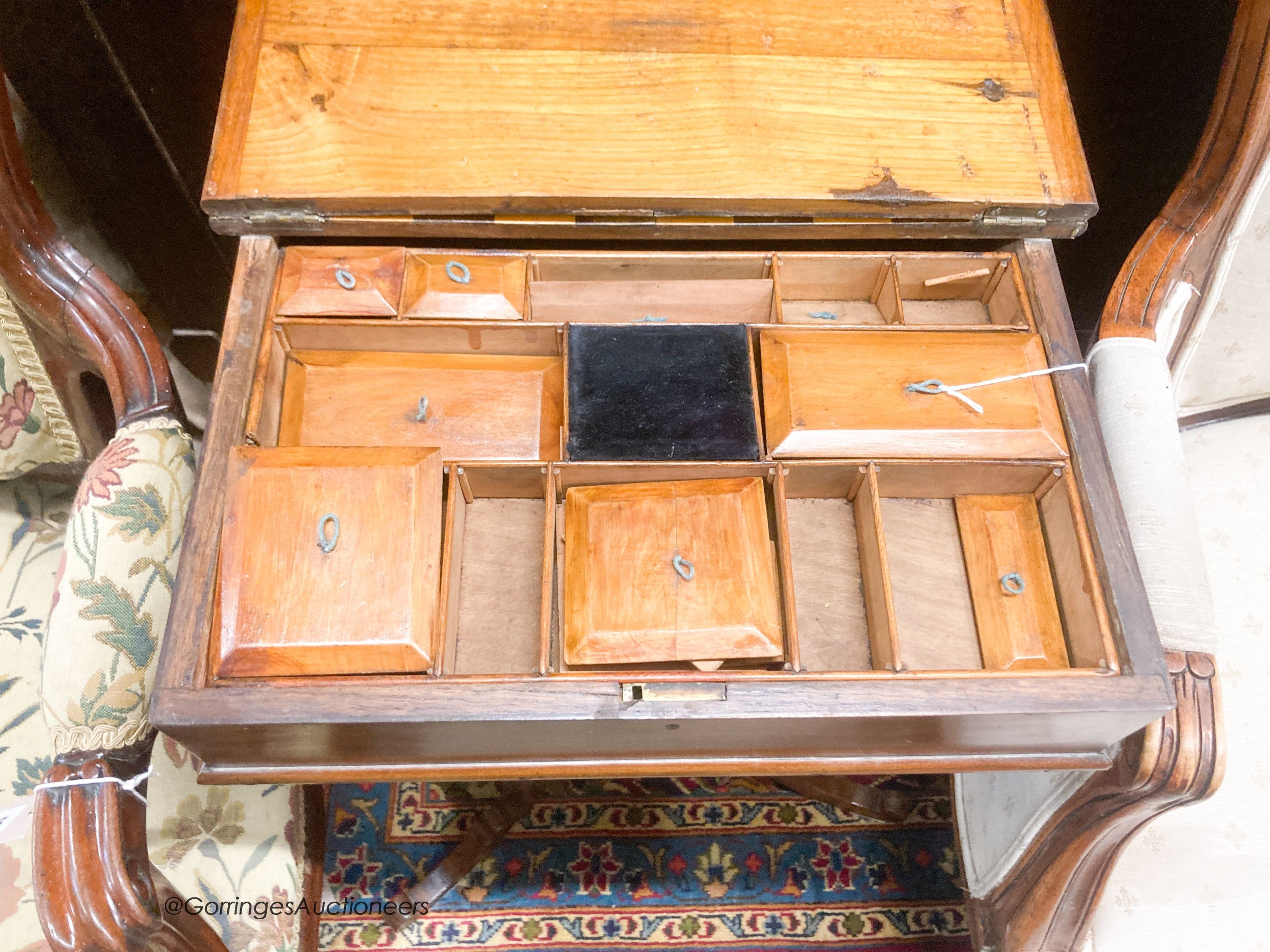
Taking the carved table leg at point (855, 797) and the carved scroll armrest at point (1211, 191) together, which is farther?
the carved table leg at point (855, 797)

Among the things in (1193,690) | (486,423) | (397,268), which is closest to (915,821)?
(1193,690)

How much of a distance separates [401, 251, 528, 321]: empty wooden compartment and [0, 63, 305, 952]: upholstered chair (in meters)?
0.40

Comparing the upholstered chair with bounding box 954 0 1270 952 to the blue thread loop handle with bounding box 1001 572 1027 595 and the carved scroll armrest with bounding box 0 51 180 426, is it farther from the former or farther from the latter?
the carved scroll armrest with bounding box 0 51 180 426

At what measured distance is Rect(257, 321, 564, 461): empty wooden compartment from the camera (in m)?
1.12

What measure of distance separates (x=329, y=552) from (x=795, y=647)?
0.55 m

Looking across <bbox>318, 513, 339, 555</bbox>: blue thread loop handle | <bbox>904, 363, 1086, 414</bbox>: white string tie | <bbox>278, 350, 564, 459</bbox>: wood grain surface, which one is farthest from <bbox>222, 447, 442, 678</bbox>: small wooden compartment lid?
<bbox>904, 363, 1086, 414</bbox>: white string tie

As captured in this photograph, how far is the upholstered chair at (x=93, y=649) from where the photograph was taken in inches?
35.1

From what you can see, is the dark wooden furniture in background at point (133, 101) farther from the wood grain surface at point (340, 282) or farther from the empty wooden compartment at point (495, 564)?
the empty wooden compartment at point (495, 564)

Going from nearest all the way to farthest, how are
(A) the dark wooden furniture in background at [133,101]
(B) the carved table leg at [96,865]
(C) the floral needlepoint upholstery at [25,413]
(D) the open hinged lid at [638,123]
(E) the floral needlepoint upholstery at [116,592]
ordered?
(B) the carved table leg at [96,865]
(E) the floral needlepoint upholstery at [116,592]
(D) the open hinged lid at [638,123]
(C) the floral needlepoint upholstery at [25,413]
(A) the dark wooden furniture in background at [133,101]

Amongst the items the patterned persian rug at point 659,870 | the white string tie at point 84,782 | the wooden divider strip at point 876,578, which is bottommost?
the patterned persian rug at point 659,870

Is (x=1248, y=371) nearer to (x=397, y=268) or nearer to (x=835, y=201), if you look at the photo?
(x=835, y=201)

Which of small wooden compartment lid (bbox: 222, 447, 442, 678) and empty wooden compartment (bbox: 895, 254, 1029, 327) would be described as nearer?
small wooden compartment lid (bbox: 222, 447, 442, 678)

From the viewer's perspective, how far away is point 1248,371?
1.27 m

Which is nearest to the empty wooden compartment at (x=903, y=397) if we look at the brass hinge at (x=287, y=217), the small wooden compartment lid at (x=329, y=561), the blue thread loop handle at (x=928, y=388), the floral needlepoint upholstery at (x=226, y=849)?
the blue thread loop handle at (x=928, y=388)
